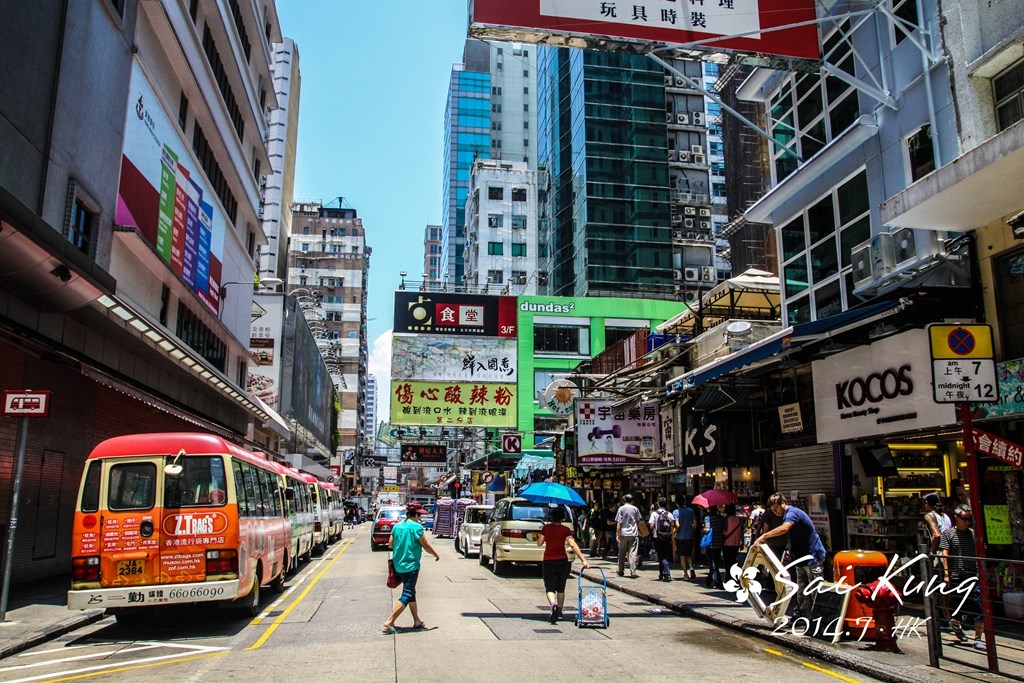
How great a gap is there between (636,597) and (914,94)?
10.6 metres

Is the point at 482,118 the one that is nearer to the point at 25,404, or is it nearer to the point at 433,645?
the point at 25,404

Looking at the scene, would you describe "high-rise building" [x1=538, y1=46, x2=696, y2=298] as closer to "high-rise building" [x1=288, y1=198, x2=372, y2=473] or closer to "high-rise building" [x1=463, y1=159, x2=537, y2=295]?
"high-rise building" [x1=463, y1=159, x2=537, y2=295]

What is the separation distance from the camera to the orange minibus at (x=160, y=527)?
10.3 meters

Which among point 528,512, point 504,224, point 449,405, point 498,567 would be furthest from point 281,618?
point 504,224

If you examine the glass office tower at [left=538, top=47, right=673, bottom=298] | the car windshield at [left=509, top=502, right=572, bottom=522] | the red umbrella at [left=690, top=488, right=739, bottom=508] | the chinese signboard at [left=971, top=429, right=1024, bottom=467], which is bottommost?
the car windshield at [left=509, top=502, right=572, bottom=522]

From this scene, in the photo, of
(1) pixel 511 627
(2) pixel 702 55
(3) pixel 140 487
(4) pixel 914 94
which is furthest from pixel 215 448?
(4) pixel 914 94

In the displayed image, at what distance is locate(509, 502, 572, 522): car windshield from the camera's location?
62.8ft

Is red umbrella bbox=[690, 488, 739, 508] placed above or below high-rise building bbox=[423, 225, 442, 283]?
below

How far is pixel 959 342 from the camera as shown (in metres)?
8.17

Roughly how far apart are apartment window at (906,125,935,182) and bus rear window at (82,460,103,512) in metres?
13.9

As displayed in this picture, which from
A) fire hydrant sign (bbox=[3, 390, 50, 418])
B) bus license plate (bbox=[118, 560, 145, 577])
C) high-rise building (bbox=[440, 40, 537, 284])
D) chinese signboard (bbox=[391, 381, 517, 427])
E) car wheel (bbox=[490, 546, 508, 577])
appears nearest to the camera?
bus license plate (bbox=[118, 560, 145, 577])

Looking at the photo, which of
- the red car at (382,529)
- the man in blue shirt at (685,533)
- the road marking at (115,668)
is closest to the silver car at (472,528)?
the red car at (382,529)

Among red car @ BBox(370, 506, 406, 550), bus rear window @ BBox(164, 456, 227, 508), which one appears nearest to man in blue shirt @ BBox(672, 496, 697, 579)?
bus rear window @ BBox(164, 456, 227, 508)

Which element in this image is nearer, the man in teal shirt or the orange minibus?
the orange minibus
